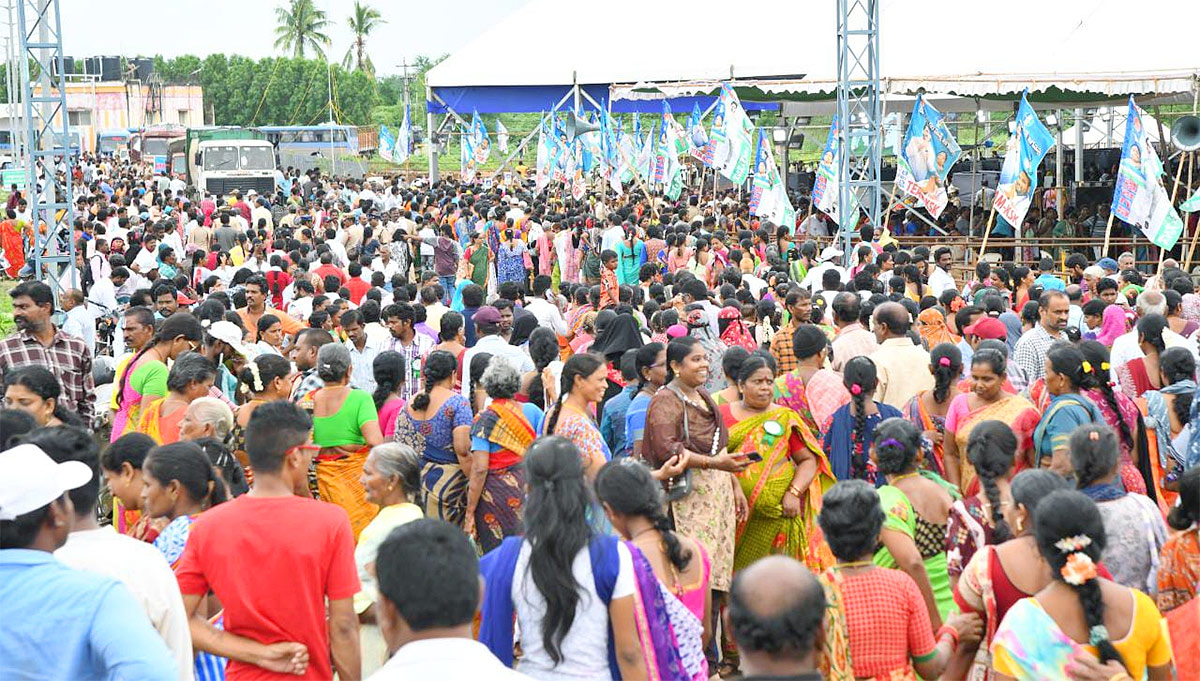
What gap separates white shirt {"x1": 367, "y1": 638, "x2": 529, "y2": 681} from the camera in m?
2.89

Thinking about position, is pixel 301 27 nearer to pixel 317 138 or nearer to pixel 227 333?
pixel 317 138

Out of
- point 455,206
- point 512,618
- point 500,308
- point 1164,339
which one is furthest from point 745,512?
point 455,206

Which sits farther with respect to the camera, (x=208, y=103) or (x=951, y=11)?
(x=208, y=103)

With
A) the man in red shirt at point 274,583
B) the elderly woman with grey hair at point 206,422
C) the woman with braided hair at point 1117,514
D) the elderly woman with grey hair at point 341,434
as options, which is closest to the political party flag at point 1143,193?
the woman with braided hair at point 1117,514

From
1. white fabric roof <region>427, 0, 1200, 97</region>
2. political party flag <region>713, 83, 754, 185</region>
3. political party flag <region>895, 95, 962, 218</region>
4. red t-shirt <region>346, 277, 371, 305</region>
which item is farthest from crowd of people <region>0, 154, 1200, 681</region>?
white fabric roof <region>427, 0, 1200, 97</region>

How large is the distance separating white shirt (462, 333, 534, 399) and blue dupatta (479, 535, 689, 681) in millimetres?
4677

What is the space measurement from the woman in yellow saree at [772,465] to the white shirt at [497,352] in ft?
8.41

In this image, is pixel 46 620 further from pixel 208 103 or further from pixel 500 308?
pixel 208 103

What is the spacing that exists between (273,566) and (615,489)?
3.82 feet

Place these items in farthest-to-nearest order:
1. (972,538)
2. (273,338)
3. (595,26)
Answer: (595,26) → (273,338) → (972,538)

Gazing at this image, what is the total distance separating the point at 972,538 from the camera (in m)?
5.16

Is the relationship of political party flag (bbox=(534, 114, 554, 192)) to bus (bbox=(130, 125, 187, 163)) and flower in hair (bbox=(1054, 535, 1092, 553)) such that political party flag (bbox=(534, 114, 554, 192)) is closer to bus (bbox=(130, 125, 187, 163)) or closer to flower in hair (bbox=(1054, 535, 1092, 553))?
flower in hair (bbox=(1054, 535, 1092, 553))

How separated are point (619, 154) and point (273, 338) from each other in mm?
17487

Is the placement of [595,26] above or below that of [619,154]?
above
